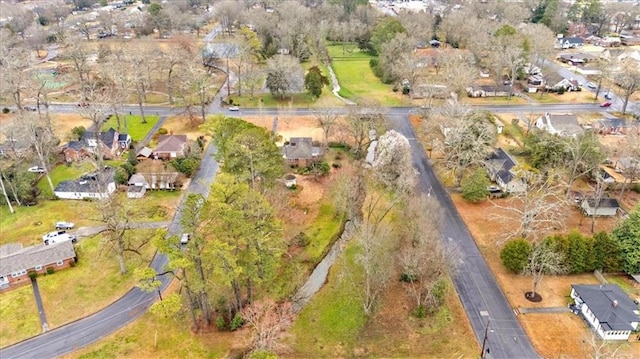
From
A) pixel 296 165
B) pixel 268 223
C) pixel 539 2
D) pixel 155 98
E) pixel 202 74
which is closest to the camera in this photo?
pixel 268 223

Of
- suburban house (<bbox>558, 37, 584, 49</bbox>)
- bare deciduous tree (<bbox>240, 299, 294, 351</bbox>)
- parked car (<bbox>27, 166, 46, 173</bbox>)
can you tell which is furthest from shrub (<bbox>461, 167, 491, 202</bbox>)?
suburban house (<bbox>558, 37, 584, 49</bbox>)

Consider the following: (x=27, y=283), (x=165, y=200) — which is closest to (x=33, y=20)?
(x=165, y=200)

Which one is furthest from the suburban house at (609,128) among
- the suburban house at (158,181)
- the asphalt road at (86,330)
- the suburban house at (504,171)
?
the asphalt road at (86,330)

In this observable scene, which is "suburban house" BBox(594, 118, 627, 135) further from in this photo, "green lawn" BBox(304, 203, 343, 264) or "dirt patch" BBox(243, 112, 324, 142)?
"green lawn" BBox(304, 203, 343, 264)

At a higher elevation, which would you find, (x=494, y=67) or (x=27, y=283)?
(x=494, y=67)

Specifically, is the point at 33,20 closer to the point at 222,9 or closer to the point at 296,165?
the point at 222,9

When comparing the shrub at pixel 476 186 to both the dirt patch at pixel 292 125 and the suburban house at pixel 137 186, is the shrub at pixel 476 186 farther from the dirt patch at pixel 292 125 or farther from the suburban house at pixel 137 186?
the suburban house at pixel 137 186
